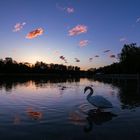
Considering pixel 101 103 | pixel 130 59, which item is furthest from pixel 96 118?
pixel 130 59

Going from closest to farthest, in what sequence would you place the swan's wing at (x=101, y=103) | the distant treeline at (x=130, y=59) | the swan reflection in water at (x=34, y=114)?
1. the swan reflection in water at (x=34, y=114)
2. the swan's wing at (x=101, y=103)
3. the distant treeline at (x=130, y=59)

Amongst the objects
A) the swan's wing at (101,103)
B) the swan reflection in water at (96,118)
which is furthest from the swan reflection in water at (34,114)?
the swan's wing at (101,103)

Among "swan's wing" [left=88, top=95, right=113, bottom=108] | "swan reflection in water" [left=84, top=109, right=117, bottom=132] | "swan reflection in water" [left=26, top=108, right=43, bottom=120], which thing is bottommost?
"swan reflection in water" [left=84, top=109, right=117, bottom=132]

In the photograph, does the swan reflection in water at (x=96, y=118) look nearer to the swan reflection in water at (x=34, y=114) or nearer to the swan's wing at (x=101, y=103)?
the swan's wing at (x=101, y=103)

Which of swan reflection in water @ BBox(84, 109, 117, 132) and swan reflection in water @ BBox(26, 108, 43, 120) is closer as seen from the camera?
swan reflection in water @ BBox(84, 109, 117, 132)

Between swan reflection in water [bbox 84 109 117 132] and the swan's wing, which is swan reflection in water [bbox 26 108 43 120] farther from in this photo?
the swan's wing

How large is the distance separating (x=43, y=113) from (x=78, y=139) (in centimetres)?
515

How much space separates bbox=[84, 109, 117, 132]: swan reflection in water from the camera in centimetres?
1238

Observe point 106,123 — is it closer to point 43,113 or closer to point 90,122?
point 90,122

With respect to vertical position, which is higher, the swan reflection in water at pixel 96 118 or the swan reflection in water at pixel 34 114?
the swan reflection in water at pixel 34 114

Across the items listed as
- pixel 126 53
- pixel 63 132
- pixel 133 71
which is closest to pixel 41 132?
pixel 63 132

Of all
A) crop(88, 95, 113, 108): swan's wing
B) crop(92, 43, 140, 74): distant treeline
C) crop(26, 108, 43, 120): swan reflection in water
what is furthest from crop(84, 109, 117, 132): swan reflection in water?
crop(92, 43, 140, 74): distant treeline

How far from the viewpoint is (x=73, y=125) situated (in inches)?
488

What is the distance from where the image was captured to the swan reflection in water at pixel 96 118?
487 inches
